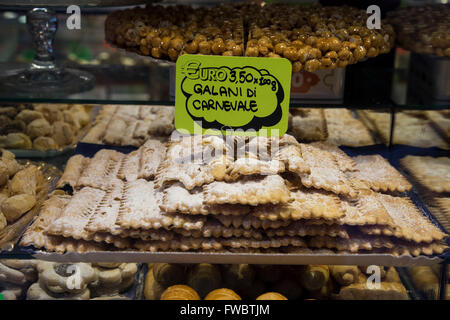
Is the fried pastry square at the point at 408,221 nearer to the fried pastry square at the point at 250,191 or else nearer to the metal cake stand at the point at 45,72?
the fried pastry square at the point at 250,191

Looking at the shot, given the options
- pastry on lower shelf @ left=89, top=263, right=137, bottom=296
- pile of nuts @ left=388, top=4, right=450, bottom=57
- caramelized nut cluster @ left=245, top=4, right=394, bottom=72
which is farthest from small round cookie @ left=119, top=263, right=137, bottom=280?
pile of nuts @ left=388, top=4, right=450, bottom=57

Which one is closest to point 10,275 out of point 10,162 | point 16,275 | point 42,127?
point 16,275

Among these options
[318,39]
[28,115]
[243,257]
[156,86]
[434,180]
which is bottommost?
[243,257]

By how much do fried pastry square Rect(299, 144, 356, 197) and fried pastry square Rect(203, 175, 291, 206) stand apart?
109mm

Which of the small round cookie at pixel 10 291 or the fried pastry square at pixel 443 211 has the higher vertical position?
the fried pastry square at pixel 443 211

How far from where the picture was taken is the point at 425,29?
5.32 ft

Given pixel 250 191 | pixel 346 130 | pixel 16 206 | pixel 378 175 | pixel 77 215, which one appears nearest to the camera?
pixel 250 191

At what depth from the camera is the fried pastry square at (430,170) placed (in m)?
1.61

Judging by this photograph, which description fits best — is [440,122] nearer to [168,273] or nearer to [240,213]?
[240,213]

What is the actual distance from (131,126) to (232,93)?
716 millimetres

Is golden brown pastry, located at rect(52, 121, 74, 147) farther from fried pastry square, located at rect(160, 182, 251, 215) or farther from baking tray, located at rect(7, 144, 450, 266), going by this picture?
fried pastry square, located at rect(160, 182, 251, 215)

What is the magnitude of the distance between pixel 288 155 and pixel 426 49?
0.61 metres

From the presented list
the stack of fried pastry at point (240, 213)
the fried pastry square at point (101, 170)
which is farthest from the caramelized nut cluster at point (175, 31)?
the fried pastry square at point (101, 170)

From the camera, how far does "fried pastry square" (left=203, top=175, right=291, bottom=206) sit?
126cm
